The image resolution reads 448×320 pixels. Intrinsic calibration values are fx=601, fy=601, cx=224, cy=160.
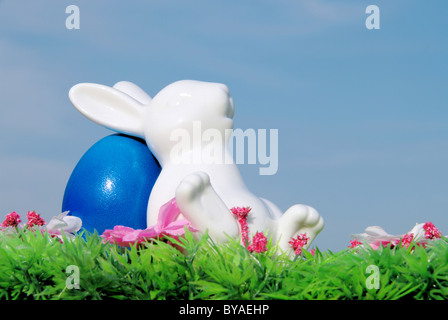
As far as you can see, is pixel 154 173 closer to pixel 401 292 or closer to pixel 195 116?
pixel 195 116

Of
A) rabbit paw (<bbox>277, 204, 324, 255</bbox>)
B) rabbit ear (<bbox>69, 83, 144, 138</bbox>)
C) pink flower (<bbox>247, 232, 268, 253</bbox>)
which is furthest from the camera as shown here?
rabbit ear (<bbox>69, 83, 144, 138</bbox>)

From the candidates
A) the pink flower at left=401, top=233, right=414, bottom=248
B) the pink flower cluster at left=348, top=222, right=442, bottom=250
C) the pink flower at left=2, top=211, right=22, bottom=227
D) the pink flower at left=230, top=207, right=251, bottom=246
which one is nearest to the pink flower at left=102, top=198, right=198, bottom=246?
the pink flower at left=230, top=207, right=251, bottom=246

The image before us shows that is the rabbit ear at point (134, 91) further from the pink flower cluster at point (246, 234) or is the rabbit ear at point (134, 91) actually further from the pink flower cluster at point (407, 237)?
the pink flower cluster at point (407, 237)

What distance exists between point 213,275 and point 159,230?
1.58ft

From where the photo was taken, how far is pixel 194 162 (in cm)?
284

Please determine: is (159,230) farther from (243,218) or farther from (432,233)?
(432,233)

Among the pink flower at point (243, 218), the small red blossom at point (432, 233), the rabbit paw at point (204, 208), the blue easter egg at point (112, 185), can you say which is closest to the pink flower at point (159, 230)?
the rabbit paw at point (204, 208)

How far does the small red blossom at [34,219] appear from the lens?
2787 millimetres

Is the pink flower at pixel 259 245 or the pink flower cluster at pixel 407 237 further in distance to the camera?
the pink flower cluster at pixel 407 237

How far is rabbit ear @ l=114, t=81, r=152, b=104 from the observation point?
330 centimetres

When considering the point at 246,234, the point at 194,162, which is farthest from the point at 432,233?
the point at 194,162

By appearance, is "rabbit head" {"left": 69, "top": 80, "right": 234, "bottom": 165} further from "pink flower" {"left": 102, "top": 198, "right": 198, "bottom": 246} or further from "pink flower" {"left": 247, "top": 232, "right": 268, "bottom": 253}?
"pink flower" {"left": 247, "top": 232, "right": 268, "bottom": 253}

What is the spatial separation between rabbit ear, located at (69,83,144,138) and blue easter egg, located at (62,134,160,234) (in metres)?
0.08
